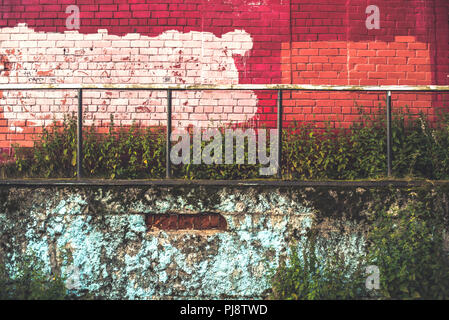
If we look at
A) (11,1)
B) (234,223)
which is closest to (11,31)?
(11,1)

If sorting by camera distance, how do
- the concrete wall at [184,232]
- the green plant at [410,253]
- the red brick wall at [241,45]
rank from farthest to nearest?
the red brick wall at [241,45]
the concrete wall at [184,232]
the green plant at [410,253]

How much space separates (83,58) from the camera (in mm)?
5258

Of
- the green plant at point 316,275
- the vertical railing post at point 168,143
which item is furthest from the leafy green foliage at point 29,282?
the green plant at point 316,275

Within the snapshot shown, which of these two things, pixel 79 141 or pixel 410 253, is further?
pixel 79 141

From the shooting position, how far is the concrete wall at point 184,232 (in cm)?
394

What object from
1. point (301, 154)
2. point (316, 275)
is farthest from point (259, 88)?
point (316, 275)

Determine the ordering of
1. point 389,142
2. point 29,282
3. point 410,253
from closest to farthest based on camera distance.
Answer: point 410,253, point 29,282, point 389,142

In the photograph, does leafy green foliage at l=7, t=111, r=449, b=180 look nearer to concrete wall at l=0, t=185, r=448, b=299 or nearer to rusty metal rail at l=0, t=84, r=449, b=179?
rusty metal rail at l=0, t=84, r=449, b=179

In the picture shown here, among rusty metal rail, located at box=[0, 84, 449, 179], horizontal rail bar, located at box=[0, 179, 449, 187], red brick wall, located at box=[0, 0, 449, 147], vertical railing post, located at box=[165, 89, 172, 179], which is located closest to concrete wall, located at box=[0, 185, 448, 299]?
horizontal rail bar, located at box=[0, 179, 449, 187]

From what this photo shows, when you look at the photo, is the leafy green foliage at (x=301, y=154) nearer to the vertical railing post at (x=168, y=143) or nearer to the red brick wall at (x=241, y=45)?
the vertical railing post at (x=168, y=143)

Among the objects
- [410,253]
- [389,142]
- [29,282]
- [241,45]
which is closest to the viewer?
[410,253]

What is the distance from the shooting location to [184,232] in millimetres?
3959

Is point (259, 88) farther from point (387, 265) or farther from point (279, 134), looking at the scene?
point (387, 265)

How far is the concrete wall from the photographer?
394 centimetres
